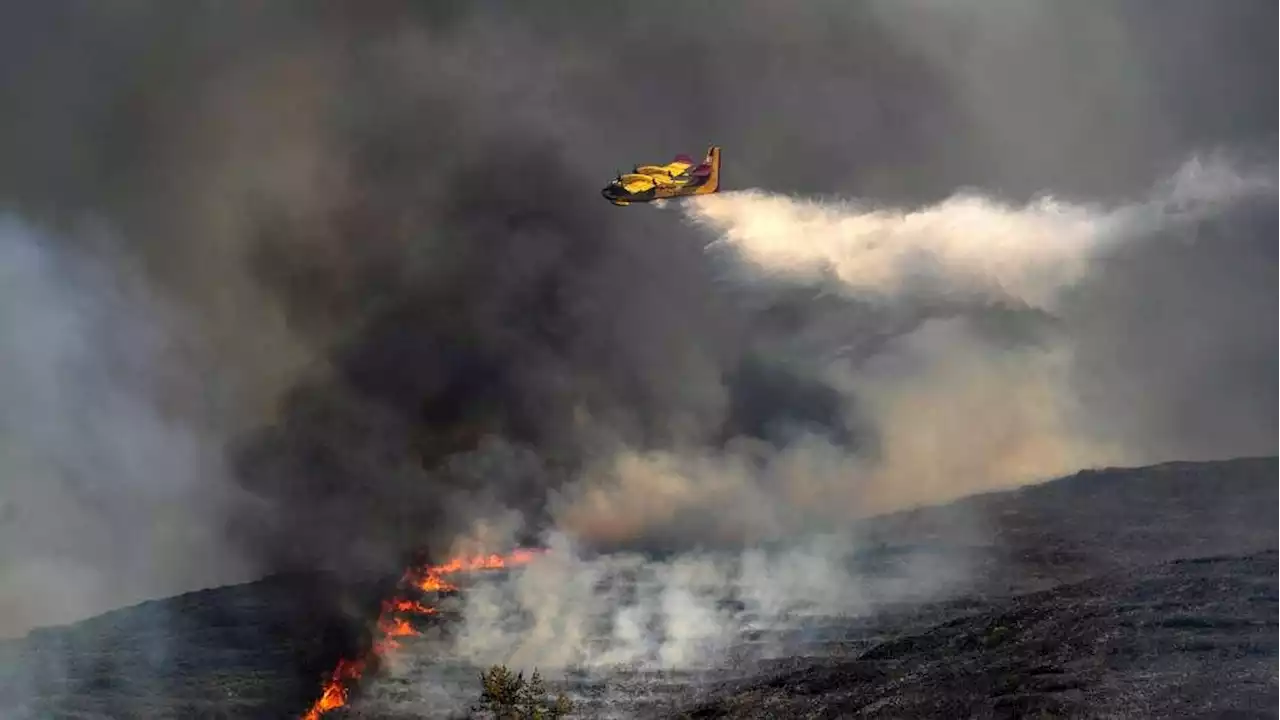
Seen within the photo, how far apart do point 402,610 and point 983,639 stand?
77.7 meters

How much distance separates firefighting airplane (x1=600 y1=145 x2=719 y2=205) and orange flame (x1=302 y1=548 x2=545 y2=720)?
184 feet

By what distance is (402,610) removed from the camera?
149375 mm

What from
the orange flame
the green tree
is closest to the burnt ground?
the orange flame

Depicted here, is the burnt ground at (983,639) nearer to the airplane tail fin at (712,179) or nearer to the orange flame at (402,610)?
the orange flame at (402,610)

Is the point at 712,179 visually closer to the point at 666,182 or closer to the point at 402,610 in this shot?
the point at 666,182

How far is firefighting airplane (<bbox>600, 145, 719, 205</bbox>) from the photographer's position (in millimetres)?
122250

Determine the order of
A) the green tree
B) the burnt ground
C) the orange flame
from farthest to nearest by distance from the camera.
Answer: the orange flame < the green tree < the burnt ground

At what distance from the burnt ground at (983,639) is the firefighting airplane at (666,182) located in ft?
168

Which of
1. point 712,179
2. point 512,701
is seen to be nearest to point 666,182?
point 712,179

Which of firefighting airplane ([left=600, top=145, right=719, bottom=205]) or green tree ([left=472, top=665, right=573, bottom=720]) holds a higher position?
firefighting airplane ([left=600, top=145, right=719, bottom=205])

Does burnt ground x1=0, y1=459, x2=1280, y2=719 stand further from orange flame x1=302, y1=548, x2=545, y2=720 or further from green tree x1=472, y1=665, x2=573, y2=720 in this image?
green tree x1=472, y1=665, x2=573, y2=720

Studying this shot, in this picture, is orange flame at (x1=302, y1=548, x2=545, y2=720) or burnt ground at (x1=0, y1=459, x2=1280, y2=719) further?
orange flame at (x1=302, y1=548, x2=545, y2=720)

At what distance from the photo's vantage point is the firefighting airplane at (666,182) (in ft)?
401

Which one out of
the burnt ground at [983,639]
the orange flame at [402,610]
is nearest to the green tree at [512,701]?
the burnt ground at [983,639]
